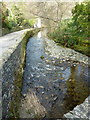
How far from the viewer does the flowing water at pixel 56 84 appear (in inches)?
163

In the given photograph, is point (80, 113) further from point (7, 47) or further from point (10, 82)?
point (7, 47)

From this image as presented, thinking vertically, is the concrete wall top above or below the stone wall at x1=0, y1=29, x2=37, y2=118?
above

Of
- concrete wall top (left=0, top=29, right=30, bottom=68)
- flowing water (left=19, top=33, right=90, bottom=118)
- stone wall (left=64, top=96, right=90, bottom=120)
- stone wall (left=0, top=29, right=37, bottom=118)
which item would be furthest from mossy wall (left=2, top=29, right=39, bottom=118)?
stone wall (left=64, top=96, right=90, bottom=120)

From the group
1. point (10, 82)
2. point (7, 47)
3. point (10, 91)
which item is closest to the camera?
point (10, 91)

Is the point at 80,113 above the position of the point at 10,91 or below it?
below

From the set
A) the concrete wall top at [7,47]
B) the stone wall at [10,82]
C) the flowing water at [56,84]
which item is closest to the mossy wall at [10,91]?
the stone wall at [10,82]

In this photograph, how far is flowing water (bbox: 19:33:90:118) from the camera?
414 centimetres

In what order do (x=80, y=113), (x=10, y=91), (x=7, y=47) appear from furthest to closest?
(x=7, y=47) < (x=10, y=91) < (x=80, y=113)

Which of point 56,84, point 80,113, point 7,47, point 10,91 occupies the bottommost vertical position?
point 56,84

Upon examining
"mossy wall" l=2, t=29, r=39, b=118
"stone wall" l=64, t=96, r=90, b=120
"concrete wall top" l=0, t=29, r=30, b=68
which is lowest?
"stone wall" l=64, t=96, r=90, b=120

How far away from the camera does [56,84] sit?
5.34m

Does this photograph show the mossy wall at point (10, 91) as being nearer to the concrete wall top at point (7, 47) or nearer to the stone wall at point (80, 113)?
the concrete wall top at point (7, 47)

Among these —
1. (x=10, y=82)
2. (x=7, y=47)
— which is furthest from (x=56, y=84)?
(x=7, y=47)

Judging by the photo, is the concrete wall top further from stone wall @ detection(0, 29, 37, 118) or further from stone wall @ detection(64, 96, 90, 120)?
stone wall @ detection(64, 96, 90, 120)
